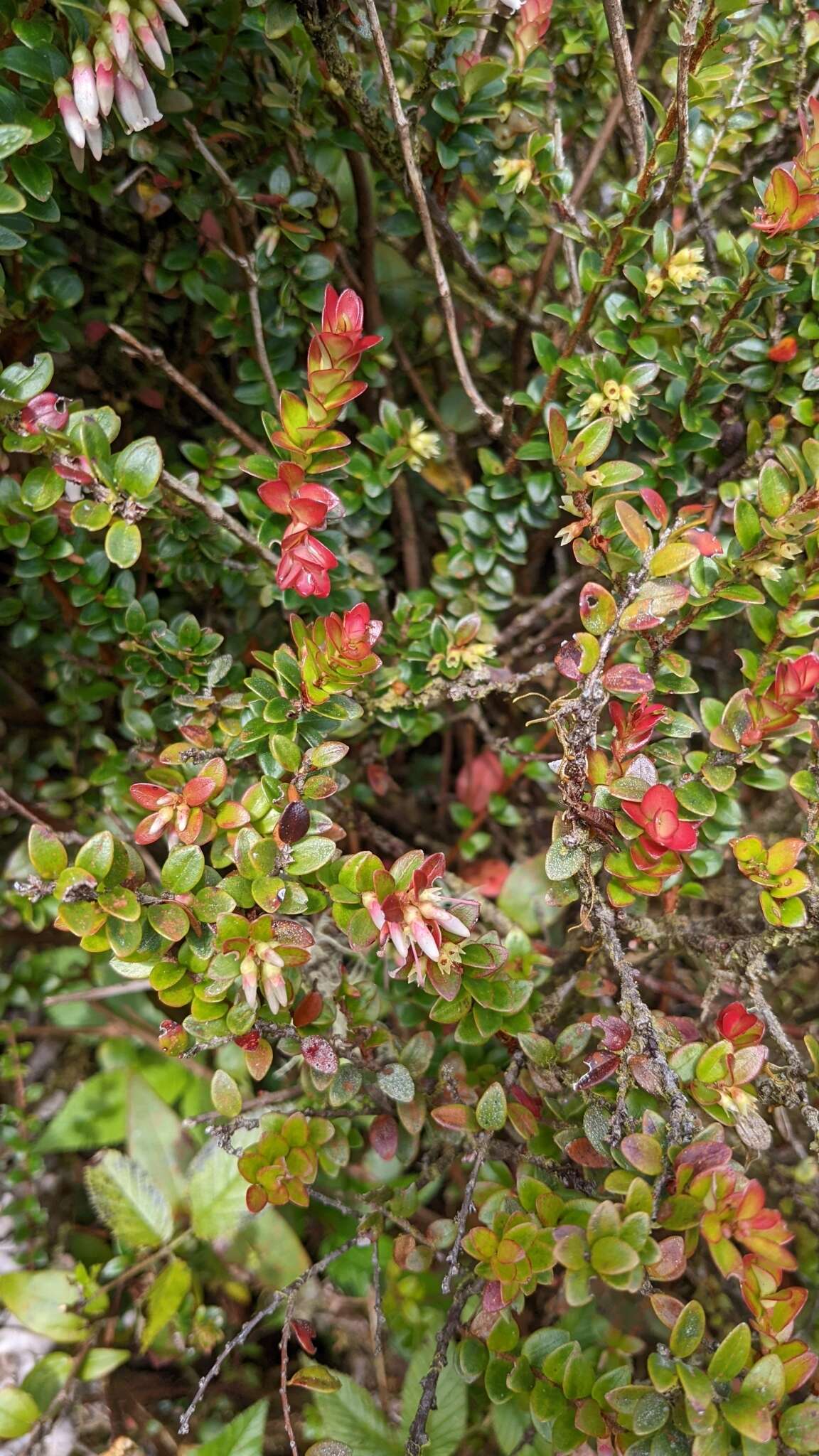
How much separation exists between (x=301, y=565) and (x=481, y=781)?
600mm

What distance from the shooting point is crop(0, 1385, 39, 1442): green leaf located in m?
1.18

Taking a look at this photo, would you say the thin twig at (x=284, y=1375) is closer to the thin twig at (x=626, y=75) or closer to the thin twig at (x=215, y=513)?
the thin twig at (x=215, y=513)

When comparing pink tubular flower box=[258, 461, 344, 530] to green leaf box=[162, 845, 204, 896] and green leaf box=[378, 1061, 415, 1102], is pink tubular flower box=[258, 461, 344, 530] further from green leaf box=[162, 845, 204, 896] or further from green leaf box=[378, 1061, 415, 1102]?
green leaf box=[378, 1061, 415, 1102]

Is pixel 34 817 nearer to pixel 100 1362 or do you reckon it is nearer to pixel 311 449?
pixel 311 449

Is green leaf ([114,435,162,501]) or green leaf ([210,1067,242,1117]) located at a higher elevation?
green leaf ([114,435,162,501])

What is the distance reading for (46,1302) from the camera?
130 centimetres

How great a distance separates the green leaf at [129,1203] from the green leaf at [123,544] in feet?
3.01

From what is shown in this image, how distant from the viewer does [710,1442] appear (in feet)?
2.38

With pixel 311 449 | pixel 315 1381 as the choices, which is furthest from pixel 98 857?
pixel 315 1381

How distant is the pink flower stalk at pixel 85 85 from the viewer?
2.66 feet

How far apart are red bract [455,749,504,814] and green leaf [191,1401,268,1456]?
77 centimetres

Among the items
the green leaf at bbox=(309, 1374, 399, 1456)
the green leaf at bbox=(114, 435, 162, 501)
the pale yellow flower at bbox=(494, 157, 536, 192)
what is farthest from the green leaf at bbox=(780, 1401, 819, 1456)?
the pale yellow flower at bbox=(494, 157, 536, 192)

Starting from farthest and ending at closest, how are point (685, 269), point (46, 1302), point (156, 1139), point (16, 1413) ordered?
point (156, 1139)
point (46, 1302)
point (16, 1413)
point (685, 269)

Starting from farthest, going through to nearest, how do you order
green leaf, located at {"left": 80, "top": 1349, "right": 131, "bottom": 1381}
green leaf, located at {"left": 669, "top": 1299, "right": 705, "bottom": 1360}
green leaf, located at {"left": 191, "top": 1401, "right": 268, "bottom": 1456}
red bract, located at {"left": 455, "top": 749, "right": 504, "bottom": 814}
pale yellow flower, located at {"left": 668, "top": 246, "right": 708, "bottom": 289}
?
red bract, located at {"left": 455, "top": 749, "right": 504, "bottom": 814} < green leaf, located at {"left": 80, "top": 1349, "right": 131, "bottom": 1381} < green leaf, located at {"left": 191, "top": 1401, "right": 268, "bottom": 1456} < pale yellow flower, located at {"left": 668, "top": 246, "right": 708, "bottom": 289} < green leaf, located at {"left": 669, "top": 1299, "right": 705, "bottom": 1360}
